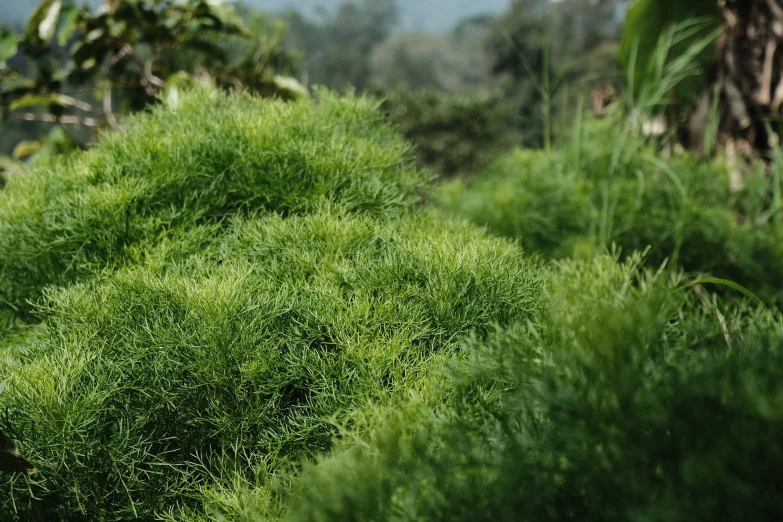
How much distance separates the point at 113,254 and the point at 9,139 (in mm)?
29575

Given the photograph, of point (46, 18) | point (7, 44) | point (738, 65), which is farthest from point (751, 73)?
point (7, 44)

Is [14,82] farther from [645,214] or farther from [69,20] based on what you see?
[645,214]

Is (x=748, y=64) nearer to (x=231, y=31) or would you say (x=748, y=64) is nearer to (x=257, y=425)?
(x=231, y=31)

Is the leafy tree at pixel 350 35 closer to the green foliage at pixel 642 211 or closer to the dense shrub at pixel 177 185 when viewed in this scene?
the green foliage at pixel 642 211

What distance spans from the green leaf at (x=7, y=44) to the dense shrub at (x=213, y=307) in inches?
67.7

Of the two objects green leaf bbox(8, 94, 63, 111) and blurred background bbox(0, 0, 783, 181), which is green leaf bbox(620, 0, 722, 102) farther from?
green leaf bbox(8, 94, 63, 111)

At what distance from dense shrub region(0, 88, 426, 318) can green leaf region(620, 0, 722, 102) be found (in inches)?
71.3

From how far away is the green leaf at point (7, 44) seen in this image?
2.67 metres

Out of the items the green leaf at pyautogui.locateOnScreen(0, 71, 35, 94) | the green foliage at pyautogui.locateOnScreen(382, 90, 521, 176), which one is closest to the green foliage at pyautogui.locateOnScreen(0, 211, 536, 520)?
the green leaf at pyautogui.locateOnScreen(0, 71, 35, 94)

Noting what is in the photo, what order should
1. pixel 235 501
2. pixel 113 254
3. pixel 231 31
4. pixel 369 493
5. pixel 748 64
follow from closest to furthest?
pixel 369 493
pixel 235 501
pixel 113 254
pixel 748 64
pixel 231 31

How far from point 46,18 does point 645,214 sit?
2.71m

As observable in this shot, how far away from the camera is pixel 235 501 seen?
2.61ft

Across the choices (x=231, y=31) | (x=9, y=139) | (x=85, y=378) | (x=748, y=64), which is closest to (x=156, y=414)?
(x=85, y=378)

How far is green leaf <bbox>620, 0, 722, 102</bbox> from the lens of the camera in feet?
8.89
